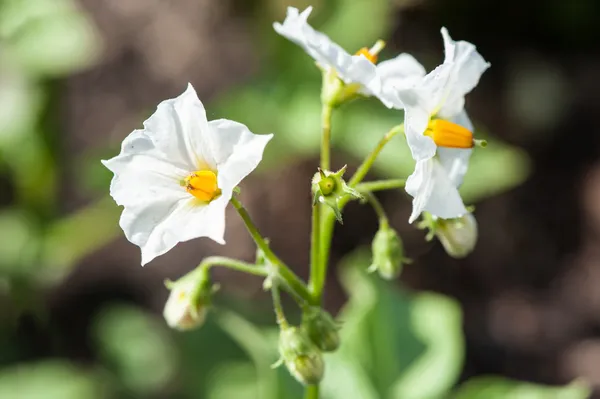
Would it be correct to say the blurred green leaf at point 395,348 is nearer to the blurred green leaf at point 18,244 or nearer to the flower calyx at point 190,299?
the flower calyx at point 190,299

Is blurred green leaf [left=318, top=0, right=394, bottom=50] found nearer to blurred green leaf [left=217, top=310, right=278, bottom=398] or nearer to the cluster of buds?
blurred green leaf [left=217, top=310, right=278, bottom=398]

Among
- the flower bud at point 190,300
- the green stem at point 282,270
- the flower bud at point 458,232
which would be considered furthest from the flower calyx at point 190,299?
the flower bud at point 458,232

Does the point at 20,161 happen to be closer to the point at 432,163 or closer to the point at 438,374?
the point at 438,374

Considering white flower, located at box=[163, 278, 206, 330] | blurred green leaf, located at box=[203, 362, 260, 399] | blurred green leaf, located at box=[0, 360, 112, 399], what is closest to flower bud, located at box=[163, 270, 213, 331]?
white flower, located at box=[163, 278, 206, 330]

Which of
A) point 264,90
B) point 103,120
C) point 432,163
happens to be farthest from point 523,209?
point 432,163

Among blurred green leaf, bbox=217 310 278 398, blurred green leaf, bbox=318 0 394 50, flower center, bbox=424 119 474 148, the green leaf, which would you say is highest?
flower center, bbox=424 119 474 148

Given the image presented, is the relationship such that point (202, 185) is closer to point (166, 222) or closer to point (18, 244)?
point (166, 222)
